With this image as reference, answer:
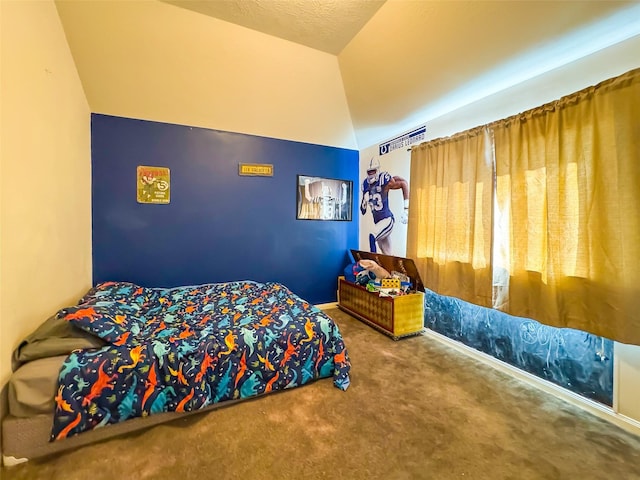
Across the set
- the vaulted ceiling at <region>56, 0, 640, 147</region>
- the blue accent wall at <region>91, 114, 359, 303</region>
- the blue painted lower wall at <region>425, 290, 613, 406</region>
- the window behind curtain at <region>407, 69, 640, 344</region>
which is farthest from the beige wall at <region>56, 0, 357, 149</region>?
the blue painted lower wall at <region>425, 290, 613, 406</region>

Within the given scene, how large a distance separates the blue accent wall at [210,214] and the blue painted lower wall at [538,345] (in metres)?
1.76

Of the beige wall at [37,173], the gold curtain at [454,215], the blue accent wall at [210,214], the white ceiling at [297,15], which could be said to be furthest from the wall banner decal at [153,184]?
the gold curtain at [454,215]

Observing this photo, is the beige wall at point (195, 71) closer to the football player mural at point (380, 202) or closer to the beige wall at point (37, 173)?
the beige wall at point (37, 173)

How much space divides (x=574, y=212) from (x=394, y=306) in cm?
162

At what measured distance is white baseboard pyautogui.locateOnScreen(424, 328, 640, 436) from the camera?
1.56m

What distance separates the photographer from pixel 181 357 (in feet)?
5.29

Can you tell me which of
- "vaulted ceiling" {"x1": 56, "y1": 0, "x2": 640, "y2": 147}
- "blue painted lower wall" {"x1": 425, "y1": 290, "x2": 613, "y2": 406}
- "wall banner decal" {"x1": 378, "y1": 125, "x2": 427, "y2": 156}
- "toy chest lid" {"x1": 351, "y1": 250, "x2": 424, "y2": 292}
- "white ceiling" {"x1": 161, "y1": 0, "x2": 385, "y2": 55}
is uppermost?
"white ceiling" {"x1": 161, "y1": 0, "x2": 385, "y2": 55}

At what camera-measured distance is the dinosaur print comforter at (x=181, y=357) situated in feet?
4.69

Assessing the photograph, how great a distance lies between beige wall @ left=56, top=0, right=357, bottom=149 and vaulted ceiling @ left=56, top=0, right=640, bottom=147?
7 centimetres

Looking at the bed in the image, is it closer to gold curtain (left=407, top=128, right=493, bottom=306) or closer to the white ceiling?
gold curtain (left=407, top=128, right=493, bottom=306)

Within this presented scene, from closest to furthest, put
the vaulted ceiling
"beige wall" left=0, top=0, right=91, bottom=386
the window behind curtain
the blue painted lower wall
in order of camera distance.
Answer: "beige wall" left=0, top=0, right=91, bottom=386, the window behind curtain, the vaulted ceiling, the blue painted lower wall

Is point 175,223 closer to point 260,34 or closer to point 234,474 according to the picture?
point 260,34

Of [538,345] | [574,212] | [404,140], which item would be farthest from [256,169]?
[538,345]

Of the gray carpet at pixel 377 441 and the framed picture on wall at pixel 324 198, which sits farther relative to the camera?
the framed picture on wall at pixel 324 198
